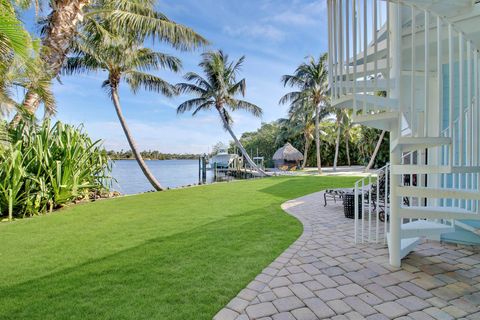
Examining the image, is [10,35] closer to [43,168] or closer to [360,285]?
[360,285]

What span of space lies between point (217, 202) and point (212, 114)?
1220 cm

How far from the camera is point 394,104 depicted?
306 centimetres

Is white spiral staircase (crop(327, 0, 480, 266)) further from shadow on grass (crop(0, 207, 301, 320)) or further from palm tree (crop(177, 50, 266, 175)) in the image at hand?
palm tree (crop(177, 50, 266, 175))

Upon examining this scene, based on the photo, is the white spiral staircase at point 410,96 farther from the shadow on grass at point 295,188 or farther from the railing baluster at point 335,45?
the shadow on grass at point 295,188

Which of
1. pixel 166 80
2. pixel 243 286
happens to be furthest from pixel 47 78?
pixel 166 80

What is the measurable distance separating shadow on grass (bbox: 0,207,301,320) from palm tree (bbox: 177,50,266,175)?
14.9 metres

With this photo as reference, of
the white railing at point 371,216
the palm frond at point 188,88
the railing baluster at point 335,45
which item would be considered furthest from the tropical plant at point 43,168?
the palm frond at point 188,88

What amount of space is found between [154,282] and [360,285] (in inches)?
87.8

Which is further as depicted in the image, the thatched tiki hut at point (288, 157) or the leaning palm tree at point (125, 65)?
the thatched tiki hut at point (288, 157)

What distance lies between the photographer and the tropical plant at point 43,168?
21.1 ft

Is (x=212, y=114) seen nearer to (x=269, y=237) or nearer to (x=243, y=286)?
(x=269, y=237)

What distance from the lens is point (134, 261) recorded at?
355 centimetres

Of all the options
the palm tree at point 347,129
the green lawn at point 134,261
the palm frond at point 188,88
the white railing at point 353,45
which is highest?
the palm frond at point 188,88

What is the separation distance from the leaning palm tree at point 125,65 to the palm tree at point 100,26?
0.90 meters
